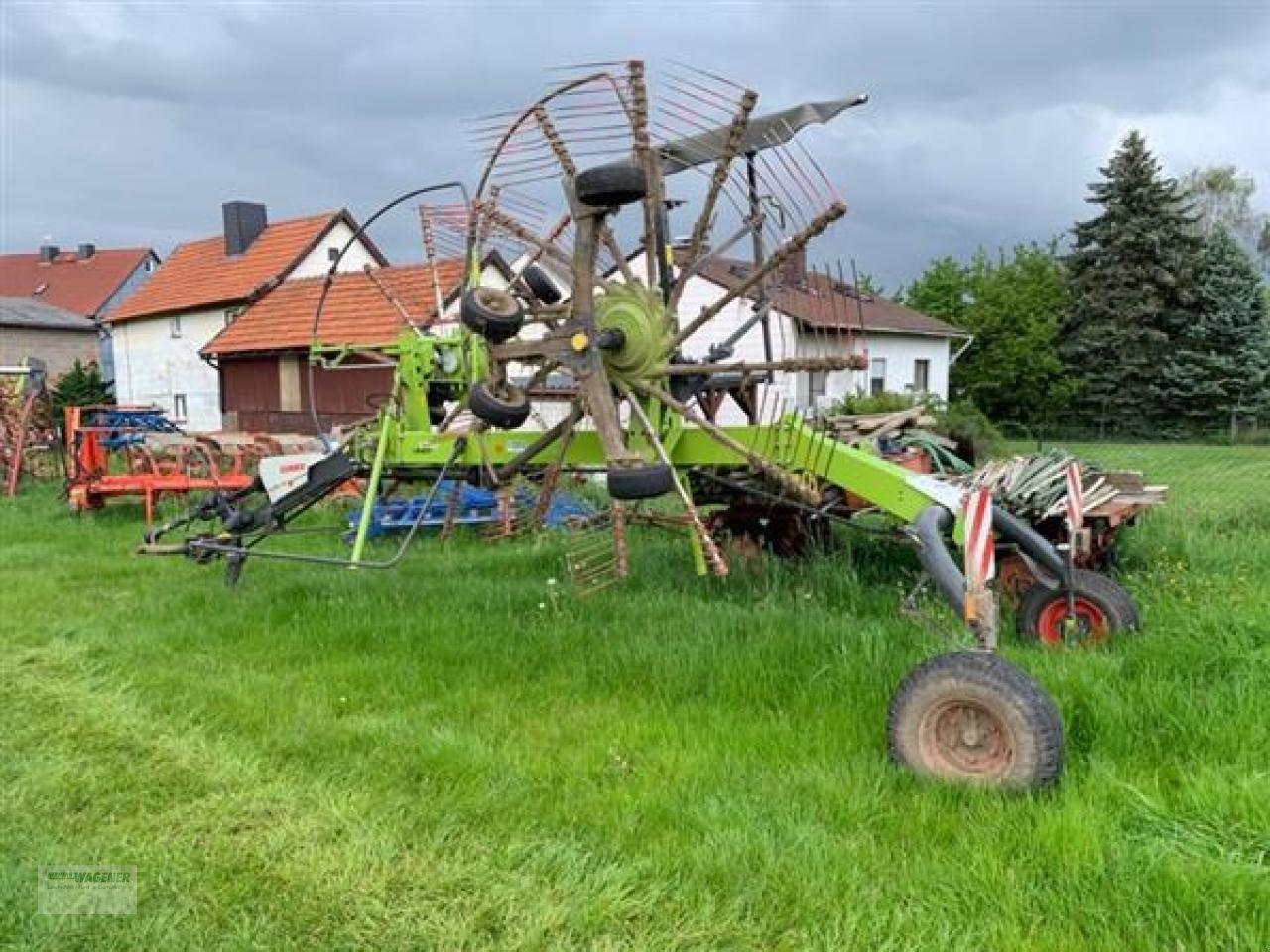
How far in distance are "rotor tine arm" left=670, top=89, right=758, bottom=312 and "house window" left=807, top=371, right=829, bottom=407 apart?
0.88 metres

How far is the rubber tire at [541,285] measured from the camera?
6.50 meters

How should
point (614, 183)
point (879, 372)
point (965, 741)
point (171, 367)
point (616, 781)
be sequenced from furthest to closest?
point (171, 367) < point (879, 372) < point (614, 183) < point (616, 781) < point (965, 741)

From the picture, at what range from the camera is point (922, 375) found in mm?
35031

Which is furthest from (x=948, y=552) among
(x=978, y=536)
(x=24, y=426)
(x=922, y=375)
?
(x=922, y=375)

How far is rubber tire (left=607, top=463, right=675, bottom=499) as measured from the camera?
5207 millimetres

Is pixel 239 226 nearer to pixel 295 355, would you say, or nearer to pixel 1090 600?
pixel 295 355

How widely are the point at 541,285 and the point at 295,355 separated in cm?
2311

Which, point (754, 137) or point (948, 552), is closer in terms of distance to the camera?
point (948, 552)

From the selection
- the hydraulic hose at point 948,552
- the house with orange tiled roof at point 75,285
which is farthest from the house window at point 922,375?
the house with orange tiled roof at point 75,285

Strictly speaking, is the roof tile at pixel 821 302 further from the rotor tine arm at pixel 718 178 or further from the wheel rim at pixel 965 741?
the wheel rim at pixel 965 741

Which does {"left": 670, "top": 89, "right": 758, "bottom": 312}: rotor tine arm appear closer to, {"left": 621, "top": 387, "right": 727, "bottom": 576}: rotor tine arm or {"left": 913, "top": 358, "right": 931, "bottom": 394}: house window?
{"left": 621, "top": 387, "right": 727, "bottom": 576}: rotor tine arm

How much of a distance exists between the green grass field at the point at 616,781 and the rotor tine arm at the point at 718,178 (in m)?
2.18

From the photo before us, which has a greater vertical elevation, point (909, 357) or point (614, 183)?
point (909, 357)

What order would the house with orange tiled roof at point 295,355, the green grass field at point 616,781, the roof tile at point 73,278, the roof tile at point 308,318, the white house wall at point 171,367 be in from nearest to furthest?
the green grass field at point 616,781 → the roof tile at point 308,318 → the house with orange tiled roof at point 295,355 → the white house wall at point 171,367 → the roof tile at point 73,278
